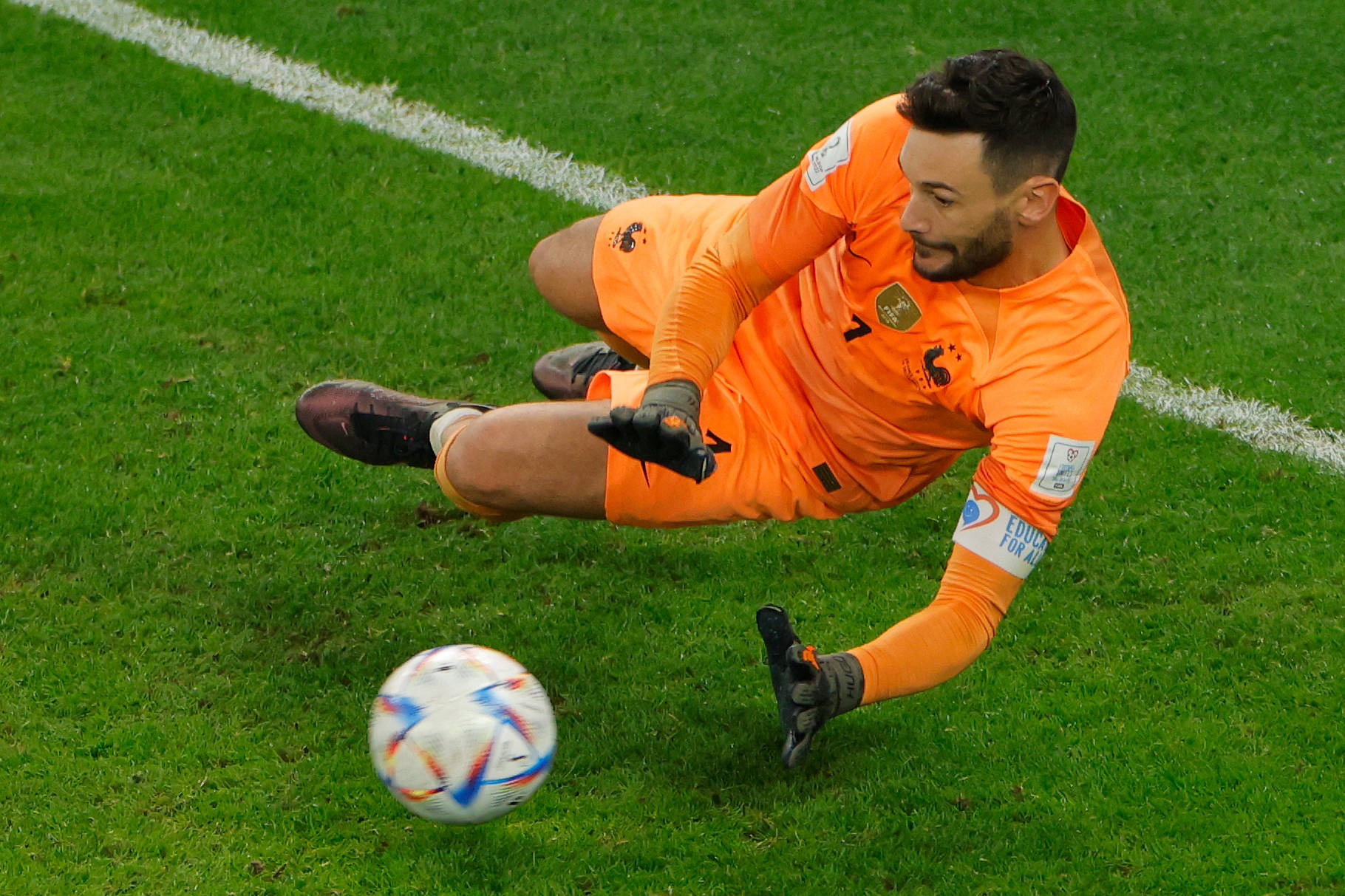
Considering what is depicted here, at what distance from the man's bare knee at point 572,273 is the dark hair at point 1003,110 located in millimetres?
1240

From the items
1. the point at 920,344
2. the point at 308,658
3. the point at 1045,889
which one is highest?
the point at 920,344

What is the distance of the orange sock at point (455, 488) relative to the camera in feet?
12.1

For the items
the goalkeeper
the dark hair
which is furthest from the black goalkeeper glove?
the dark hair

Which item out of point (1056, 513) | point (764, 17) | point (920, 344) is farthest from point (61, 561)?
point (764, 17)

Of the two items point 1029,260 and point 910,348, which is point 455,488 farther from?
point 1029,260

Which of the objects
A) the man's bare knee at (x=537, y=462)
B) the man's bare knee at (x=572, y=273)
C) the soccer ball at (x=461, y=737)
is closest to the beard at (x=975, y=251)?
the man's bare knee at (x=537, y=462)

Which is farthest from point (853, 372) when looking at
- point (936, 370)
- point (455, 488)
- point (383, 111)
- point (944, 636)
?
point (383, 111)

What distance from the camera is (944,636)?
316 centimetres

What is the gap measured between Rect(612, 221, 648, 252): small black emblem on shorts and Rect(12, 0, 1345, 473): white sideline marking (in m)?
1.90

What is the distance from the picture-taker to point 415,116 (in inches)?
256

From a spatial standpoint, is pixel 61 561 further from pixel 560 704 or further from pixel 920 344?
pixel 920 344

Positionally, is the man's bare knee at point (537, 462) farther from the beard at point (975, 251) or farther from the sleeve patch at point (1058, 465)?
the sleeve patch at point (1058, 465)

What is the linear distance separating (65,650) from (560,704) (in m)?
1.28

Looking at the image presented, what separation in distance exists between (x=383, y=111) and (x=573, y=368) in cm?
248
